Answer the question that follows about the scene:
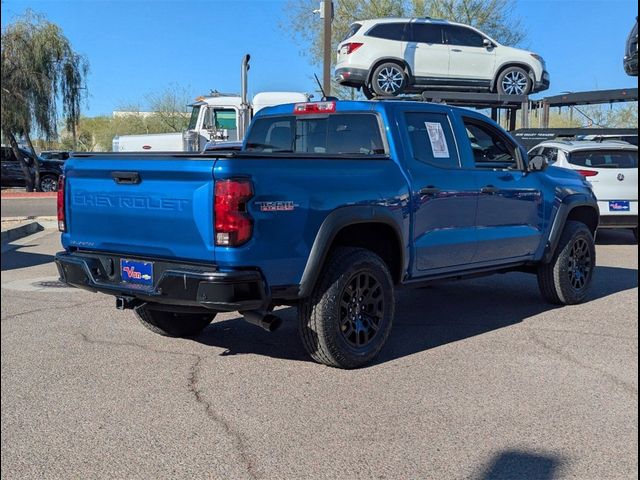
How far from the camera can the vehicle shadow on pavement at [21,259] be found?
9594mm

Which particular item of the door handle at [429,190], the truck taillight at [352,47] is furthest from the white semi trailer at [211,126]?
the door handle at [429,190]

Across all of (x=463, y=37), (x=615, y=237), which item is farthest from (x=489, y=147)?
(x=463, y=37)

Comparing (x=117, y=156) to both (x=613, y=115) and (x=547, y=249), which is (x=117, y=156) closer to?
(x=547, y=249)

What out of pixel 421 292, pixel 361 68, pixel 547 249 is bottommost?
pixel 421 292

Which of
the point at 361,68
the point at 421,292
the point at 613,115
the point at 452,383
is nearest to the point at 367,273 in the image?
the point at 452,383

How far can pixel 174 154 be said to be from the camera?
4.34 meters

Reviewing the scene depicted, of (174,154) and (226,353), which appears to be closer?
(174,154)

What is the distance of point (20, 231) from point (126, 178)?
9978 mm

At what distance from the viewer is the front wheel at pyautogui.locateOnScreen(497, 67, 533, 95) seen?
15266mm

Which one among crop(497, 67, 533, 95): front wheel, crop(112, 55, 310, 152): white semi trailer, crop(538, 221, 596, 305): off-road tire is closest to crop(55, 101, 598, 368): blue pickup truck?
crop(538, 221, 596, 305): off-road tire

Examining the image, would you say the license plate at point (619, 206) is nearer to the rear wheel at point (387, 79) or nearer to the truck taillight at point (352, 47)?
the rear wheel at point (387, 79)

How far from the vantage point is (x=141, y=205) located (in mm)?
4406

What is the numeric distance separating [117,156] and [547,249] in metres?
4.36

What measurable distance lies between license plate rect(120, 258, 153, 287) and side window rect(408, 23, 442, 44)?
1124 centimetres
